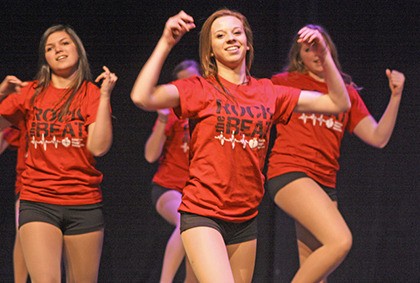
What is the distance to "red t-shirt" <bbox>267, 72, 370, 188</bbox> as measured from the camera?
12.4 ft

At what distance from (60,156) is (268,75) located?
69.8 inches

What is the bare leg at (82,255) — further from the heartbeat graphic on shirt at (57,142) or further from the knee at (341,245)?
the knee at (341,245)

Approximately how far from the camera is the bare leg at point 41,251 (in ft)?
10.4

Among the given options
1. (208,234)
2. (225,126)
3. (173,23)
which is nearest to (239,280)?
(208,234)

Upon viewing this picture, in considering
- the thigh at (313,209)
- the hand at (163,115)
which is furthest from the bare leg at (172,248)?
the thigh at (313,209)

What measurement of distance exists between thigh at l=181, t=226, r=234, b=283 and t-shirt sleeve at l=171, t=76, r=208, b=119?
18.2 inches

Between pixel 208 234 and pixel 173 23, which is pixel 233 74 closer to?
pixel 173 23

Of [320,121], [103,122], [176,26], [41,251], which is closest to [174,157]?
[320,121]

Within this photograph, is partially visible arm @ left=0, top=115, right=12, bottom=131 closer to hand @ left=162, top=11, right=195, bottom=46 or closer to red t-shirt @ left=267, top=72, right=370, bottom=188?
hand @ left=162, top=11, right=195, bottom=46

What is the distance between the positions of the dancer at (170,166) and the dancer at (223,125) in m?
1.27

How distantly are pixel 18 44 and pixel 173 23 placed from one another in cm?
229

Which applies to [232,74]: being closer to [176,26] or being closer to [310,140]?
[176,26]

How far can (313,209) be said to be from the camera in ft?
11.7

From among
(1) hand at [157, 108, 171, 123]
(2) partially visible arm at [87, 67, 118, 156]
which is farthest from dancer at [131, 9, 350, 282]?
(1) hand at [157, 108, 171, 123]
